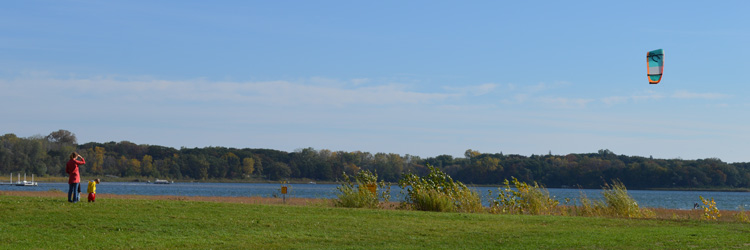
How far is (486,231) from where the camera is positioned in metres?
18.0

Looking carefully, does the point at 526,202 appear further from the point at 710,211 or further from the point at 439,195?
the point at 710,211

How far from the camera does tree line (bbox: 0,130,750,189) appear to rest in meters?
117

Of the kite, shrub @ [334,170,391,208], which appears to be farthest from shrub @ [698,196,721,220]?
shrub @ [334,170,391,208]

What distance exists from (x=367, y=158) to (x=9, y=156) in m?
58.5

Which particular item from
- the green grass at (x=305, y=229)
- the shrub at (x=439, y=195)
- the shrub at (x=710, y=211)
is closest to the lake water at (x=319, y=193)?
the shrub at (x=439, y=195)

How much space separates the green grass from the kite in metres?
4.05

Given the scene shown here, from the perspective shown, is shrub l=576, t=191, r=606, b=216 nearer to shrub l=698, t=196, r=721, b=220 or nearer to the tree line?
shrub l=698, t=196, r=721, b=220

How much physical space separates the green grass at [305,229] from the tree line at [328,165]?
69.7m

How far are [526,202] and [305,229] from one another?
11003 mm

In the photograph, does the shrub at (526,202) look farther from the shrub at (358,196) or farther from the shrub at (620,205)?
the shrub at (358,196)

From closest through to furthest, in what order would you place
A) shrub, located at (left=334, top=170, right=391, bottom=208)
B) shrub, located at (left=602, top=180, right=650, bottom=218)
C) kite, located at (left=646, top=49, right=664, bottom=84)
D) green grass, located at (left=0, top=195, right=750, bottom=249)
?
green grass, located at (left=0, top=195, right=750, bottom=249) < kite, located at (left=646, top=49, right=664, bottom=84) < shrub, located at (left=602, top=180, right=650, bottom=218) < shrub, located at (left=334, top=170, right=391, bottom=208)

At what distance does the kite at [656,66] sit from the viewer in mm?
22281

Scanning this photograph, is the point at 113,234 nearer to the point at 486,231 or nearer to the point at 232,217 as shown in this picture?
the point at 232,217

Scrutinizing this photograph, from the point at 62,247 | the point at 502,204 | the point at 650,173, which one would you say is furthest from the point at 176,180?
the point at 62,247
